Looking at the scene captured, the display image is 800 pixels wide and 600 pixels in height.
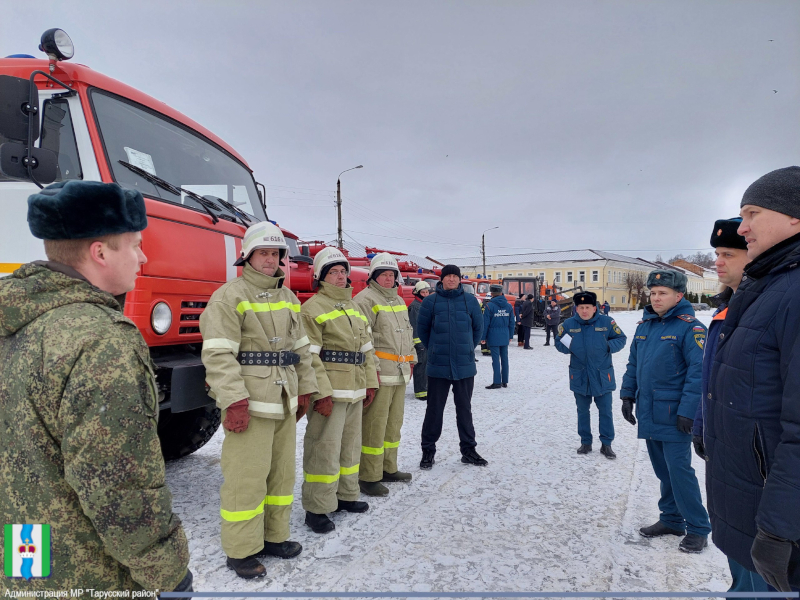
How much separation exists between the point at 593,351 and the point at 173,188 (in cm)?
429

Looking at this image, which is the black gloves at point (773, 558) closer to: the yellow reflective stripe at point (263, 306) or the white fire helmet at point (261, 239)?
the yellow reflective stripe at point (263, 306)

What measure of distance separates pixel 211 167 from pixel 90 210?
8.82ft

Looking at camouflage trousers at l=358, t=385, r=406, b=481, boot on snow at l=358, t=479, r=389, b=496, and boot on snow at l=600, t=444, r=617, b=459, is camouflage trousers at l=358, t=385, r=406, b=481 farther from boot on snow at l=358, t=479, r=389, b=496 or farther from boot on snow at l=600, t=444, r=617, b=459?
boot on snow at l=600, t=444, r=617, b=459

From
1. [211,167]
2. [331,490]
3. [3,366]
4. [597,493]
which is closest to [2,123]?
[211,167]

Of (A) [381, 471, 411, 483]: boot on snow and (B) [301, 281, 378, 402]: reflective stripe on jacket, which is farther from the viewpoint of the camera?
(A) [381, 471, 411, 483]: boot on snow

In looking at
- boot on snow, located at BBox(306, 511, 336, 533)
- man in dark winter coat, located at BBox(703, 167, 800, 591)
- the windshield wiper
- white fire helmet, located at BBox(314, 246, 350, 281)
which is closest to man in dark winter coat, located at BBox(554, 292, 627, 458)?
white fire helmet, located at BBox(314, 246, 350, 281)

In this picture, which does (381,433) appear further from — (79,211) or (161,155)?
(79,211)

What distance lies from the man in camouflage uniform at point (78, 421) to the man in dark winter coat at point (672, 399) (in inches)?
120

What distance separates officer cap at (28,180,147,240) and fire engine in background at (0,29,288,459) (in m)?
1.28

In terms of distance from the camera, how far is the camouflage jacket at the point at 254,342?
8.57 feet

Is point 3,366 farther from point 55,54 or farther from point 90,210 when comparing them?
point 55,54

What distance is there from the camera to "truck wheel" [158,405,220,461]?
4.24 meters

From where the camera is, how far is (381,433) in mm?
4066

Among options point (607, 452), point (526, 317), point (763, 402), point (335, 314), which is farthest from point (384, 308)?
point (526, 317)
